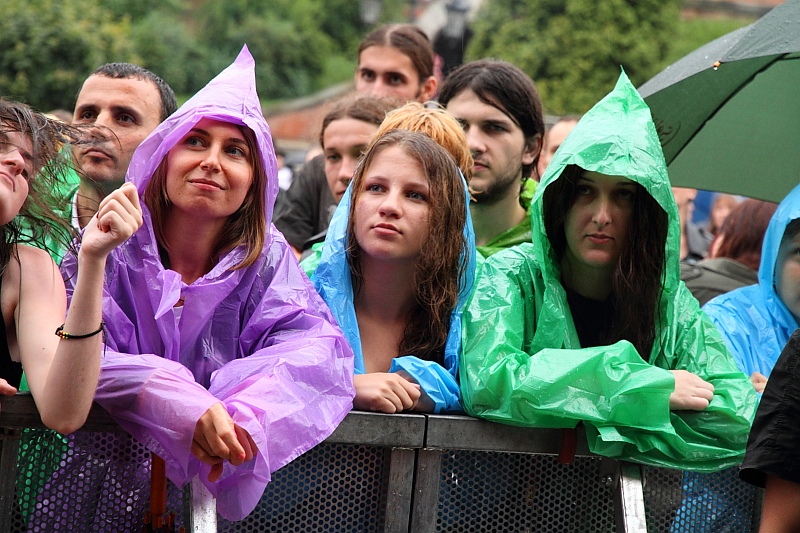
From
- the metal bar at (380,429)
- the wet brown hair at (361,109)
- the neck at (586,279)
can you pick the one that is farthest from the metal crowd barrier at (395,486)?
the wet brown hair at (361,109)

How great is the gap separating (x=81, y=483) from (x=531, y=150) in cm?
255

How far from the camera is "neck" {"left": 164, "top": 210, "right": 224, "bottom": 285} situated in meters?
2.88

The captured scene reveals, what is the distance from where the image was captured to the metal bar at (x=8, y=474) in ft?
7.69

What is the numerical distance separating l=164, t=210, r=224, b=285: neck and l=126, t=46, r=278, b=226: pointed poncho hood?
12 centimetres

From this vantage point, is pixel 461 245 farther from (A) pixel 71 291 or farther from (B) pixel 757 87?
(B) pixel 757 87

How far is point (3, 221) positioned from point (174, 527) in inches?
31.8

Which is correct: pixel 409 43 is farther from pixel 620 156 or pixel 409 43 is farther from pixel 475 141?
pixel 620 156

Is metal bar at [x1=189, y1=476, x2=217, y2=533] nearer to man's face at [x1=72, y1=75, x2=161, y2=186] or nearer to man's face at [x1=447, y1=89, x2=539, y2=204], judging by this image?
man's face at [x1=72, y1=75, x2=161, y2=186]

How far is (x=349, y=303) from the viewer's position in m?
3.08

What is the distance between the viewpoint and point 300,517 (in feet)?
8.23

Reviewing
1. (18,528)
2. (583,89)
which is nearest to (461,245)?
(18,528)

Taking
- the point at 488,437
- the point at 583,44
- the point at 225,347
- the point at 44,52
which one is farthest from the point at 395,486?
the point at 583,44

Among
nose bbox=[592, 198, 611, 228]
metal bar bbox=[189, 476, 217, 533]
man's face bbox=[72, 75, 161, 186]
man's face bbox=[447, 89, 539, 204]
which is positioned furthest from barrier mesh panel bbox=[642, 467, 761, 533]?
man's face bbox=[72, 75, 161, 186]

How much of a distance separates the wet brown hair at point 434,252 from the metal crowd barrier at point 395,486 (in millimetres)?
488
